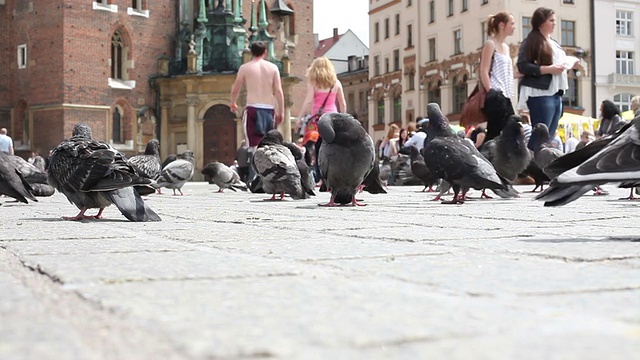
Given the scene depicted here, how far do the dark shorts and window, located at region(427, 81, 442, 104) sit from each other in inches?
1795

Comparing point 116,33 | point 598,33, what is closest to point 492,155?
point 116,33

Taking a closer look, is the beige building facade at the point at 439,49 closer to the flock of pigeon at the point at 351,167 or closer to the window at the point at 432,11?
the window at the point at 432,11

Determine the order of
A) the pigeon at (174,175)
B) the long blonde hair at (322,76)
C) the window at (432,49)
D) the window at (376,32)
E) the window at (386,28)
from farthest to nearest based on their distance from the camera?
the window at (376,32), the window at (386,28), the window at (432,49), the pigeon at (174,175), the long blonde hair at (322,76)

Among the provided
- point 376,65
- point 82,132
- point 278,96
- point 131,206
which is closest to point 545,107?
point 278,96

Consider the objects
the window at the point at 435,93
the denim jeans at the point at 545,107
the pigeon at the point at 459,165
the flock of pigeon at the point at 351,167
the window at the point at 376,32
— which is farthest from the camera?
the window at the point at 376,32

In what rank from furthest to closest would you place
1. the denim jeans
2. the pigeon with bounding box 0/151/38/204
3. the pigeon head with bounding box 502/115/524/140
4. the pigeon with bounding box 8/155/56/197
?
the pigeon with bounding box 8/155/56/197, the denim jeans, the pigeon head with bounding box 502/115/524/140, the pigeon with bounding box 0/151/38/204

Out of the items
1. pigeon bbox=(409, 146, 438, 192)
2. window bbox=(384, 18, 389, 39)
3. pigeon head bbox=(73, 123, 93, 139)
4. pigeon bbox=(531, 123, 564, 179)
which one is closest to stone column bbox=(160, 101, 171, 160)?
pigeon bbox=(409, 146, 438, 192)

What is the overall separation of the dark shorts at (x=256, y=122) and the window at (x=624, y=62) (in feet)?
149

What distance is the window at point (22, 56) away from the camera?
41281mm

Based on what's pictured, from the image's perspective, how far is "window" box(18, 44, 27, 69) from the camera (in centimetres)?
4128

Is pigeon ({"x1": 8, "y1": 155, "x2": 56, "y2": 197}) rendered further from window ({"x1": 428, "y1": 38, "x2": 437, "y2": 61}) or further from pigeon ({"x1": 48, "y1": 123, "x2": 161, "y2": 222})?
window ({"x1": 428, "y1": 38, "x2": 437, "y2": 61})

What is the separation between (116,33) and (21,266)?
3891 centimetres

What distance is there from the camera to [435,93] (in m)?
59.7

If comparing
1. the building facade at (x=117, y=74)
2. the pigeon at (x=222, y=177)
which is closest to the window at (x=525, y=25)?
the building facade at (x=117, y=74)
